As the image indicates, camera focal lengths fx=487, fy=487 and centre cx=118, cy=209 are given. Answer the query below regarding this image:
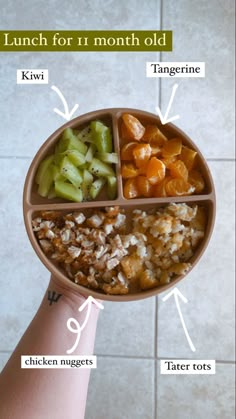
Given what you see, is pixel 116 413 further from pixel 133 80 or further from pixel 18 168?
pixel 133 80

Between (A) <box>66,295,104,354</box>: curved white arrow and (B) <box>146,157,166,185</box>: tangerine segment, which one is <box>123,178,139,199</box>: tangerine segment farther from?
(A) <box>66,295,104,354</box>: curved white arrow

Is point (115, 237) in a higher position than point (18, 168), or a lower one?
lower

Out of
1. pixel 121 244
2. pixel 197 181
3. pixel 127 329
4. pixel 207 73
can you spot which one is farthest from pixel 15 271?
pixel 207 73

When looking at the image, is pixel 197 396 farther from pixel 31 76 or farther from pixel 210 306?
pixel 31 76

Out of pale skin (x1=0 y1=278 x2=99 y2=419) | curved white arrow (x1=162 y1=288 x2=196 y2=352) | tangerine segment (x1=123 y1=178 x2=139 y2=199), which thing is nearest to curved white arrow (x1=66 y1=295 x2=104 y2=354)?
pale skin (x1=0 y1=278 x2=99 y2=419)

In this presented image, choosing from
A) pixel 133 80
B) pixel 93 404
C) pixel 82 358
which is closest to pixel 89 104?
pixel 133 80

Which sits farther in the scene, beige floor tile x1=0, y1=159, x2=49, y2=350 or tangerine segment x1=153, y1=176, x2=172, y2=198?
beige floor tile x1=0, y1=159, x2=49, y2=350
